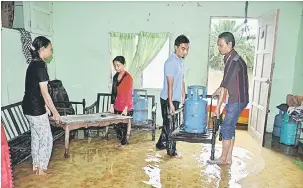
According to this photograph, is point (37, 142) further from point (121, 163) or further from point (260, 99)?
point (260, 99)

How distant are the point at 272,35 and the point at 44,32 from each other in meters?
3.48

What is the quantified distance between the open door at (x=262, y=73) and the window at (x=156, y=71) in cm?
153

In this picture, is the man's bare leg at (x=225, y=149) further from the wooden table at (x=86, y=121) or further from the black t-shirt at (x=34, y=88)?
the black t-shirt at (x=34, y=88)

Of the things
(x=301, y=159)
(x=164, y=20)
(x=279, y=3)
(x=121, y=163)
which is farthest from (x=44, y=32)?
(x=301, y=159)

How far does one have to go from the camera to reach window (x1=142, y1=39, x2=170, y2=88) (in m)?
4.92

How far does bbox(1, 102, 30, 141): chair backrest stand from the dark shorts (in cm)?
256

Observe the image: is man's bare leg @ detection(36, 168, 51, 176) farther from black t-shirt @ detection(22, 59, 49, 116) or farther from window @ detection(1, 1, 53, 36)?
window @ detection(1, 1, 53, 36)

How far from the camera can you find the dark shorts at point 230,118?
3.08 m

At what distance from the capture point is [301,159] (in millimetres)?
3568

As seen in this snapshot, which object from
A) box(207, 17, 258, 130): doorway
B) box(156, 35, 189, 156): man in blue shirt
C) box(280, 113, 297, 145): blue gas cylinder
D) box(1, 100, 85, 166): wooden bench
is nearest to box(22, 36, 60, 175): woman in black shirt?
box(1, 100, 85, 166): wooden bench

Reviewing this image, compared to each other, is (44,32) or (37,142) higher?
(44,32)

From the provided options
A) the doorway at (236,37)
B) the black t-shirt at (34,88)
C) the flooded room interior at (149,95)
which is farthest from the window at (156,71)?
the black t-shirt at (34,88)

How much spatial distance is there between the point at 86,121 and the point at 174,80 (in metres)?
1.18

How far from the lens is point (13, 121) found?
138 inches
